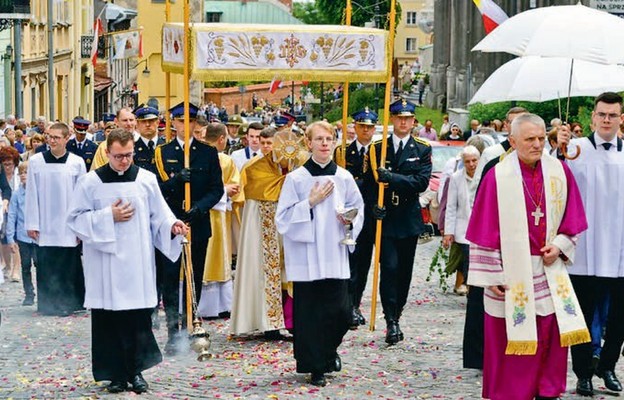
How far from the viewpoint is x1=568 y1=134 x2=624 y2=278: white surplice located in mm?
11508

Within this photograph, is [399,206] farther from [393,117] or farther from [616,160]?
[616,160]

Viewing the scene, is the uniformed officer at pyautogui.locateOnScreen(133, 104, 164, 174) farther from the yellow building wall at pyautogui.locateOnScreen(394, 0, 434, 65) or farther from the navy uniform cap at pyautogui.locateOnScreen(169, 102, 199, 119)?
the yellow building wall at pyautogui.locateOnScreen(394, 0, 434, 65)

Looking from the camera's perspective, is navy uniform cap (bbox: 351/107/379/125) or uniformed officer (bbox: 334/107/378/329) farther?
navy uniform cap (bbox: 351/107/379/125)

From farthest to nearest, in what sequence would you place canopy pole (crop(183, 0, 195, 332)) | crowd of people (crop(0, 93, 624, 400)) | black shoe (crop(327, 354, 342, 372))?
canopy pole (crop(183, 0, 195, 332))
black shoe (crop(327, 354, 342, 372))
crowd of people (crop(0, 93, 624, 400))

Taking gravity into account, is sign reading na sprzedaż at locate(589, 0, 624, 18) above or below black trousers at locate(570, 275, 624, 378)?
above

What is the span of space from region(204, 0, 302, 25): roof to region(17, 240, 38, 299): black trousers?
4324 inches

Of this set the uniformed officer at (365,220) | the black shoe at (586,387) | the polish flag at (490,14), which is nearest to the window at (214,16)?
the polish flag at (490,14)

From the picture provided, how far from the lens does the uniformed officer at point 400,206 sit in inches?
559

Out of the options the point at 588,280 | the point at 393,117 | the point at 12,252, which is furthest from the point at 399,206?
the point at 12,252

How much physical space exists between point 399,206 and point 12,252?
7.02 metres

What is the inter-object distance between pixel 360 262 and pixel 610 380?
13.7 ft

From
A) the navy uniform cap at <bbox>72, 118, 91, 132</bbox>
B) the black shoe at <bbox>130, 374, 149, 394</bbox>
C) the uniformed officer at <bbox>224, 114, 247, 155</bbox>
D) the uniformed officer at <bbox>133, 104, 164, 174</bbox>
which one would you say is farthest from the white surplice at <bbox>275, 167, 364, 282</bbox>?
the uniformed officer at <bbox>224, 114, 247, 155</bbox>

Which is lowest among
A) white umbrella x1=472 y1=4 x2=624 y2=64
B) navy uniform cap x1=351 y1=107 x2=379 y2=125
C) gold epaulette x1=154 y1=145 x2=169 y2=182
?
gold epaulette x1=154 y1=145 x2=169 y2=182

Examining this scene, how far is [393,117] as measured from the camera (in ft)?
47.4
